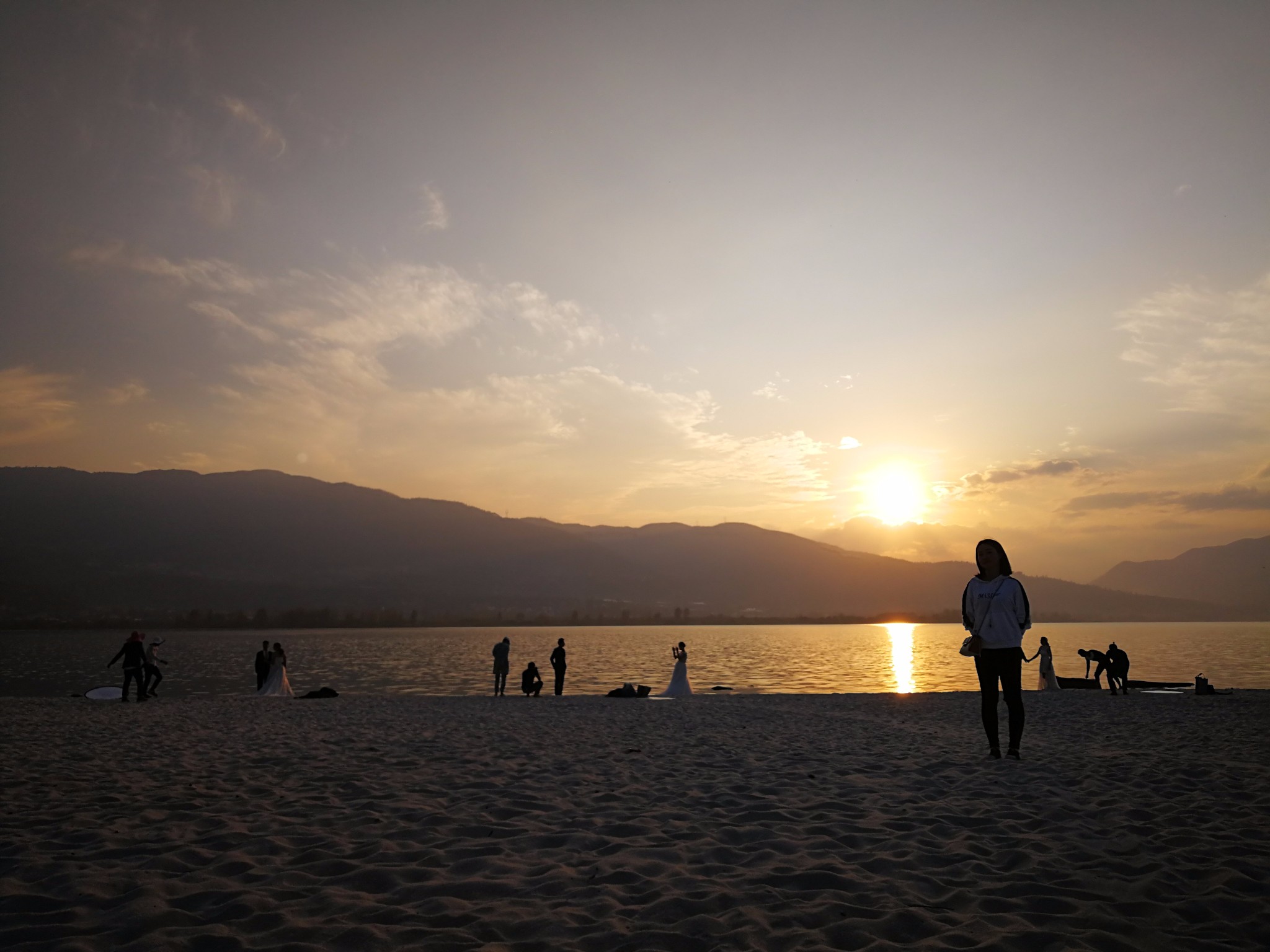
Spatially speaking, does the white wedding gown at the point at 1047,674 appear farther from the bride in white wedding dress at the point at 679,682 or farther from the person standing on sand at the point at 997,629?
the person standing on sand at the point at 997,629

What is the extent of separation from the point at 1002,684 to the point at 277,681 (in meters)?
23.8

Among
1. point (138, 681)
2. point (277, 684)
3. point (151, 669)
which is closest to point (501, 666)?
point (277, 684)

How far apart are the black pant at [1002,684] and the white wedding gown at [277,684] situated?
22.8 metres

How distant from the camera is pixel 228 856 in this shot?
6.09 metres

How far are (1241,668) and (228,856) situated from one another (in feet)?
205

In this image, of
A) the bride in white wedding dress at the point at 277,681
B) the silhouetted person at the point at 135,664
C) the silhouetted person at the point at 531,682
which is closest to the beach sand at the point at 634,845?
the silhouetted person at the point at 135,664

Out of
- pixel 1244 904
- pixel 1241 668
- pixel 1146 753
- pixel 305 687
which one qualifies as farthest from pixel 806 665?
pixel 1244 904

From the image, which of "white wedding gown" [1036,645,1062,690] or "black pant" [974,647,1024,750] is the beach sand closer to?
"black pant" [974,647,1024,750]

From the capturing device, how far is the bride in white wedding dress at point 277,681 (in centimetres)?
2526

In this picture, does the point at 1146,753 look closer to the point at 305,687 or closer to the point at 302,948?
the point at 302,948

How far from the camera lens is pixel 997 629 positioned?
10180 mm

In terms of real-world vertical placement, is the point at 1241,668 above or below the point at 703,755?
below

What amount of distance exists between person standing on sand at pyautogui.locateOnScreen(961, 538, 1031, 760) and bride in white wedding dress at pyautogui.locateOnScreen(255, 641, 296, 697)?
22761mm

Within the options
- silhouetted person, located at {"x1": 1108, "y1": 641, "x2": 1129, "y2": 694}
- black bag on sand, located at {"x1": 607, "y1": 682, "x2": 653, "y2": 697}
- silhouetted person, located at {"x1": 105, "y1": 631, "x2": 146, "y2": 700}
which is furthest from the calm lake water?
silhouetted person, located at {"x1": 1108, "y1": 641, "x2": 1129, "y2": 694}
